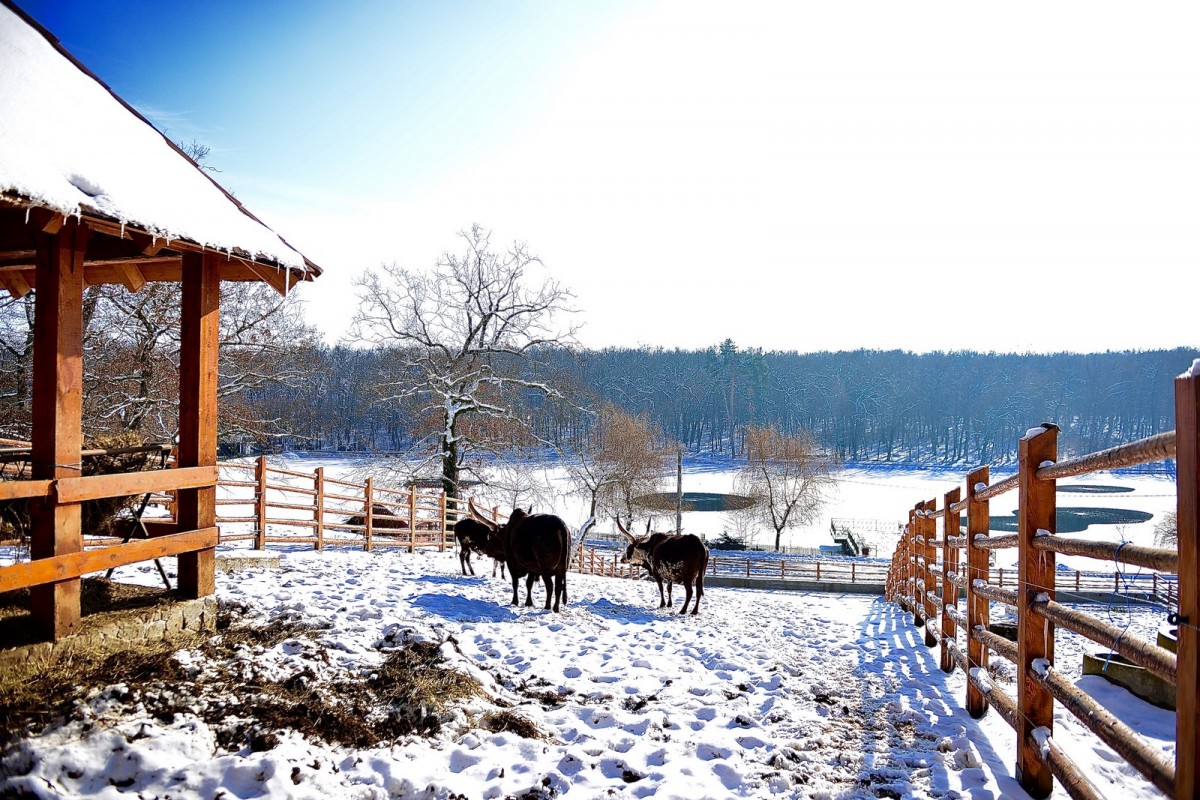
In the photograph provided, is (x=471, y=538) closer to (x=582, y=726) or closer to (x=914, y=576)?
(x=914, y=576)

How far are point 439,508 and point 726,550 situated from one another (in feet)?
68.6

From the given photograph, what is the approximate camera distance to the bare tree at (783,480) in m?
40.0

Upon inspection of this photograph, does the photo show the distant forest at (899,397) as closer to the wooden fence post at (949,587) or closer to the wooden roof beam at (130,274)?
the wooden roof beam at (130,274)

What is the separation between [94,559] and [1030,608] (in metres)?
5.53

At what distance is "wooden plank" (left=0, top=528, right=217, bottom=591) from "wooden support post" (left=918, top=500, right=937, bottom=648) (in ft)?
21.7

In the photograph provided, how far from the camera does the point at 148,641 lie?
470 cm

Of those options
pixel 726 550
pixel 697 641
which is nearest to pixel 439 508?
pixel 697 641

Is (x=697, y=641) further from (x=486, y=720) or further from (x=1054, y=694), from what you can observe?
(x=1054, y=694)

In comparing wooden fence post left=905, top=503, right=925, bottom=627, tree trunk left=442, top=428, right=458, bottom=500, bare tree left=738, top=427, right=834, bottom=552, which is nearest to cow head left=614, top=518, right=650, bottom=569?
wooden fence post left=905, top=503, right=925, bottom=627

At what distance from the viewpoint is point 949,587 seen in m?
5.98

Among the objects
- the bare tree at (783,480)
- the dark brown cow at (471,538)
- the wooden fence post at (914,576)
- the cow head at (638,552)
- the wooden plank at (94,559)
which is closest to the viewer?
the wooden plank at (94,559)

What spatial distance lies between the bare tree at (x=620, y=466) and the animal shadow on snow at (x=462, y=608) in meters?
22.5

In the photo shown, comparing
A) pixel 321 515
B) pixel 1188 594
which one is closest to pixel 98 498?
pixel 1188 594

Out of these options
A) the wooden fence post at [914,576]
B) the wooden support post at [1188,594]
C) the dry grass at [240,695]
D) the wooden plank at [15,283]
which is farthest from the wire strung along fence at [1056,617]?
the wooden plank at [15,283]
